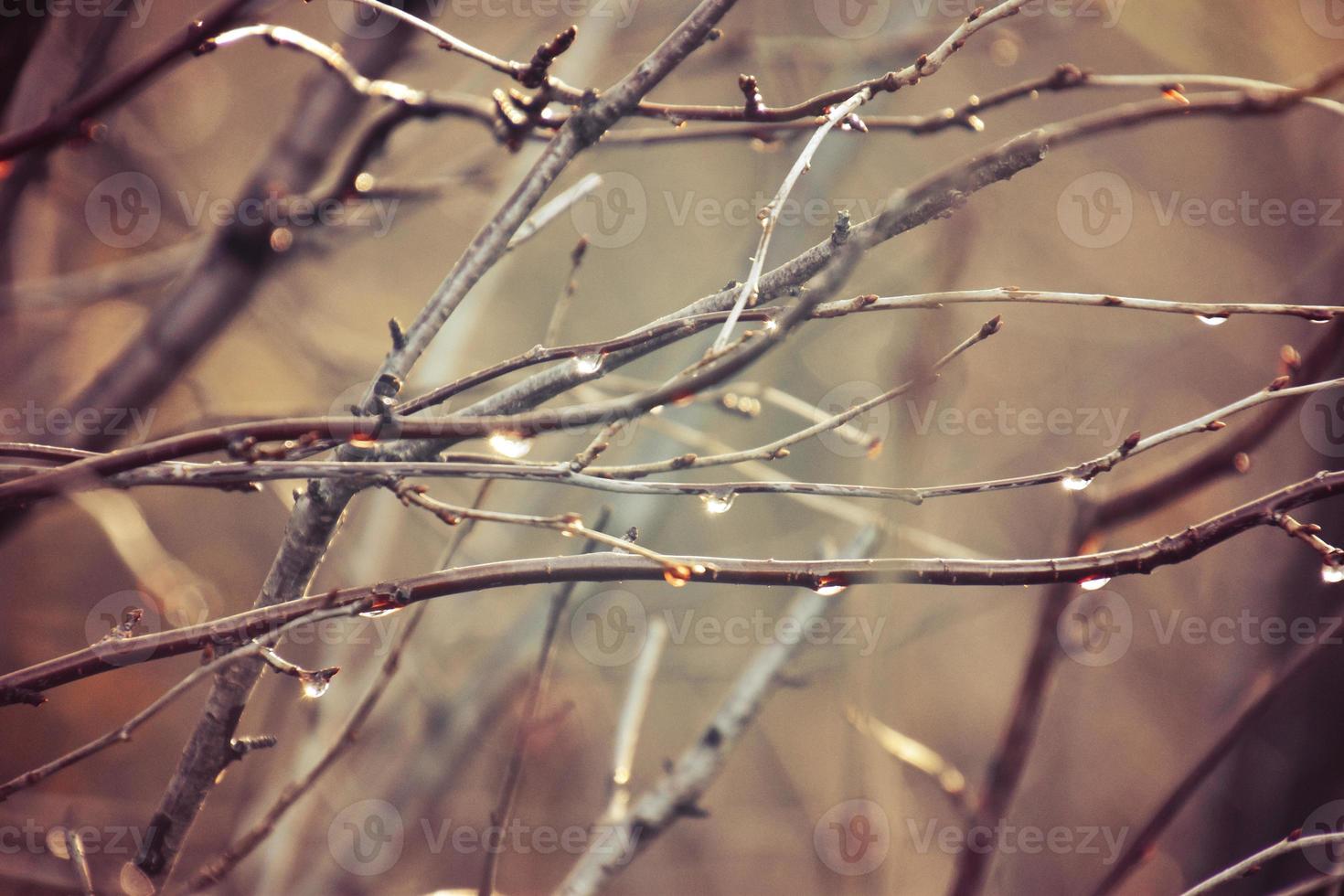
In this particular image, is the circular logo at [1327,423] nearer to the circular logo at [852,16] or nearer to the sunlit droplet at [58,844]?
the circular logo at [852,16]

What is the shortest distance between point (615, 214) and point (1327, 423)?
278 centimetres

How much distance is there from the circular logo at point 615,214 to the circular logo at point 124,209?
4.89 feet

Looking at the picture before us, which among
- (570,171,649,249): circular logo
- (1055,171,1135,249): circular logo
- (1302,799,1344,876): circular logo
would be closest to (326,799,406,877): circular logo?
(1302,799,1344,876): circular logo

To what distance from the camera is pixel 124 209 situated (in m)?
2.48

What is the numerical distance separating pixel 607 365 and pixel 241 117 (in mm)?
3614

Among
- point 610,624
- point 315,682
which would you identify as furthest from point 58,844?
point 610,624

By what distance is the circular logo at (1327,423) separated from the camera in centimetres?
205

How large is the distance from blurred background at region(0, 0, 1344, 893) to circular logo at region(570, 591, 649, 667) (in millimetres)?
41

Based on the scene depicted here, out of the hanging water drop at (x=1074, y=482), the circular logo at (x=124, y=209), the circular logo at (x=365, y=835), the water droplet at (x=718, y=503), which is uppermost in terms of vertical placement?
the circular logo at (x=124, y=209)

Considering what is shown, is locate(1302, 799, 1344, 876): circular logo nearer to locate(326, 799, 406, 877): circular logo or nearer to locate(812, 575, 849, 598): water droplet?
locate(812, 575, 849, 598): water droplet

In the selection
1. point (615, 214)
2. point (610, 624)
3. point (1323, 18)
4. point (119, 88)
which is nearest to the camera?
point (119, 88)

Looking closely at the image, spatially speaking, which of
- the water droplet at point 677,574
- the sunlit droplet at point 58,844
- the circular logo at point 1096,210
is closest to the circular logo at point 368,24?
the water droplet at point 677,574

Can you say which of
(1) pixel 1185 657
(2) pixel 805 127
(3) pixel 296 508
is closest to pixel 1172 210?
(1) pixel 1185 657

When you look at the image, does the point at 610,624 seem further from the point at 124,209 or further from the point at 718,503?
the point at 124,209
